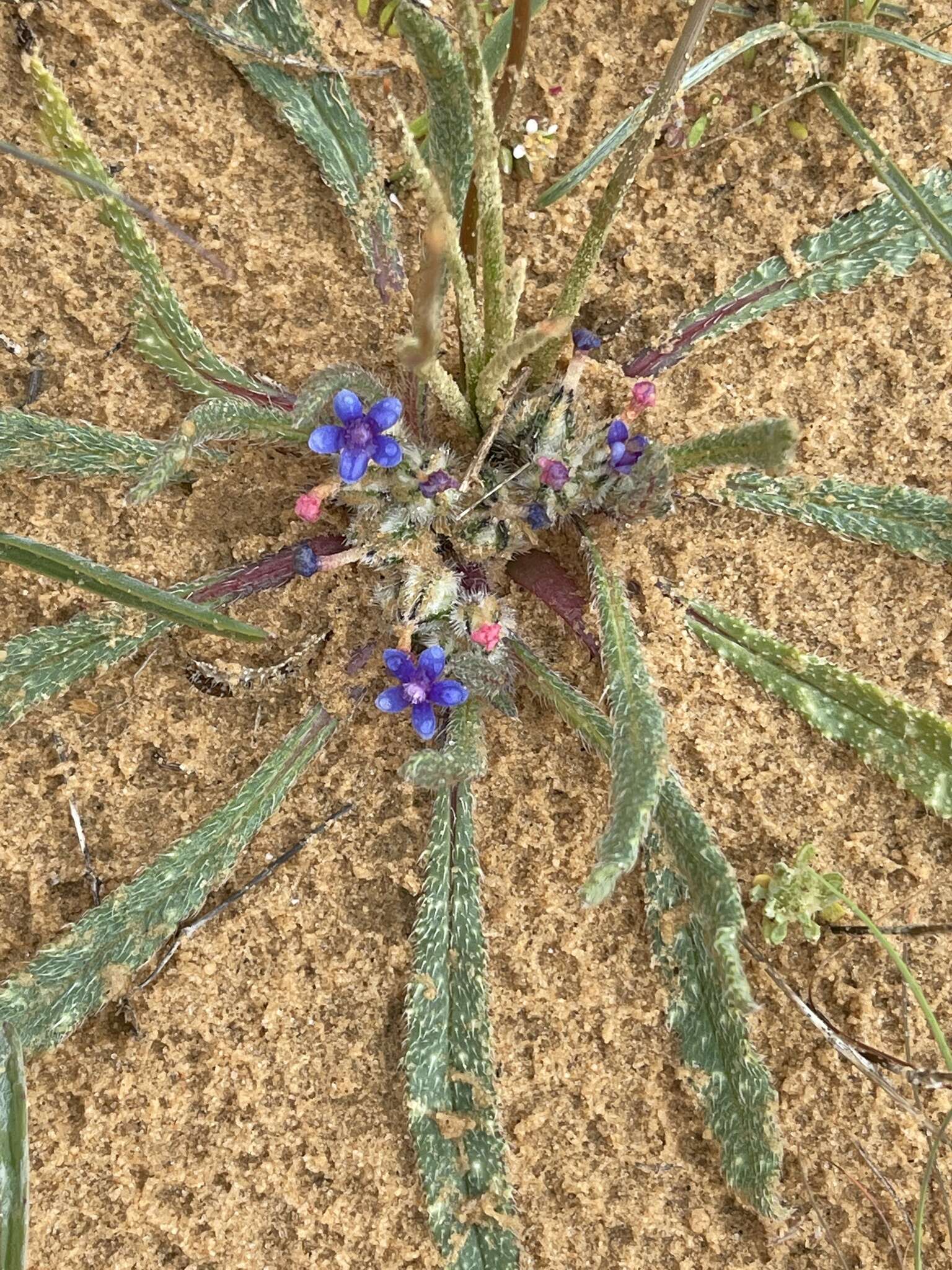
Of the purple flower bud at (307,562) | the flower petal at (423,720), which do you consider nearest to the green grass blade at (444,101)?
the purple flower bud at (307,562)

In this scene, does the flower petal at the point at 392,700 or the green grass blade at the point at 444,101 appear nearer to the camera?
the green grass blade at the point at 444,101

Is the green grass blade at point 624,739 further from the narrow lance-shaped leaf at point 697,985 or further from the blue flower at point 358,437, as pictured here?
the blue flower at point 358,437

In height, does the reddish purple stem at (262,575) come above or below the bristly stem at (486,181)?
below

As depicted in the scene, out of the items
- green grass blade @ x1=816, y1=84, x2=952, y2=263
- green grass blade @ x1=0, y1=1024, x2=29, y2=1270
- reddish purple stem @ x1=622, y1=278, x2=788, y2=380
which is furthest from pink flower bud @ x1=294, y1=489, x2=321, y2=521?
green grass blade @ x1=816, y1=84, x2=952, y2=263

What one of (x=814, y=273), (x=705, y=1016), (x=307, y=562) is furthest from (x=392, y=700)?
(x=814, y=273)

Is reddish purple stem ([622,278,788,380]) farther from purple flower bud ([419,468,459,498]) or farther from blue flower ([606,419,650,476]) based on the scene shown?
Result: purple flower bud ([419,468,459,498])

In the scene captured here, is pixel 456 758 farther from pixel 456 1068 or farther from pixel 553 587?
pixel 456 1068
